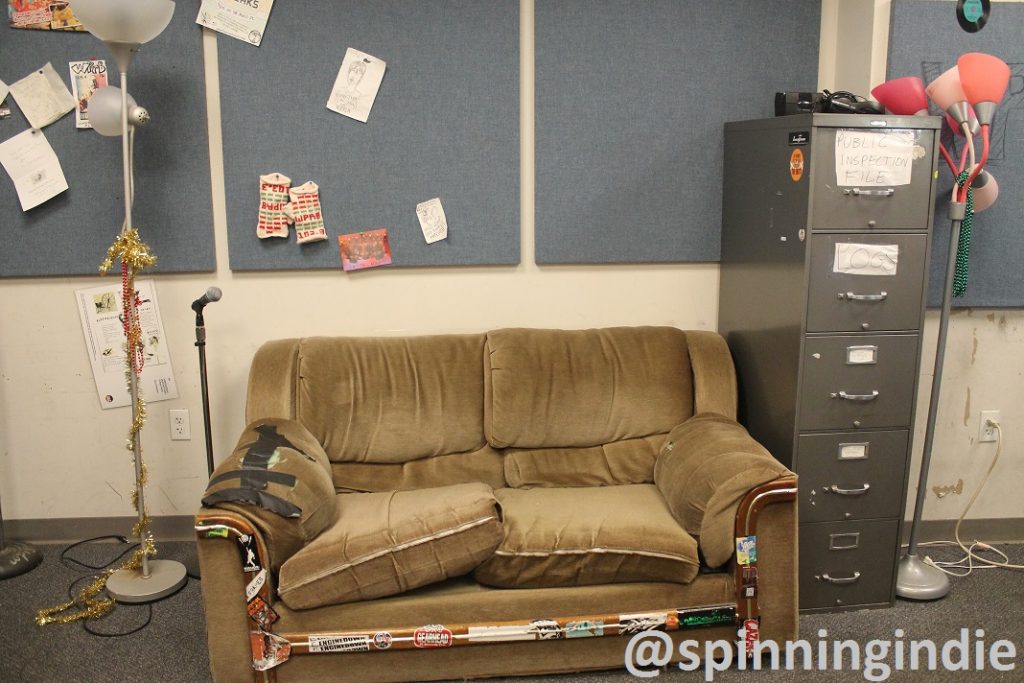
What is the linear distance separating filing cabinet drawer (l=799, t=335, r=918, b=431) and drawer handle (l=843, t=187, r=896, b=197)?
411mm

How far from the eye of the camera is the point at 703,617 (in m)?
2.22

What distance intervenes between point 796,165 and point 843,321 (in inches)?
18.7

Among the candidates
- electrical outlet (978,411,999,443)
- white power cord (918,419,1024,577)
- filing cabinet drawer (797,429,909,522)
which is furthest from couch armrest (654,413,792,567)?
electrical outlet (978,411,999,443)

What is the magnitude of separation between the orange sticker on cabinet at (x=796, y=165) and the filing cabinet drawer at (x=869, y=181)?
1.9 inches

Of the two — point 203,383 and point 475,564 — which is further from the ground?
point 203,383

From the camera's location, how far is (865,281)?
243 centimetres

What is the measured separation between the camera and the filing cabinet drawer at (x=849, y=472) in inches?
98.6

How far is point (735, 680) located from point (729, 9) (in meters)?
2.15

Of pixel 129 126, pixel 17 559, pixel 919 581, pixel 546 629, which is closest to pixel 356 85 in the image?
pixel 129 126

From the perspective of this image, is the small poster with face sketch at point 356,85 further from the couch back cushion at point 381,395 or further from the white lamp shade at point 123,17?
the couch back cushion at point 381,395

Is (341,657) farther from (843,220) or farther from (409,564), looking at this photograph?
(843,220)

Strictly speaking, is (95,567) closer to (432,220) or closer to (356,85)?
(432,220)

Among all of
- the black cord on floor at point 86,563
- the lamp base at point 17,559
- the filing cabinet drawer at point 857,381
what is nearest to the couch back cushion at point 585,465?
the filing cabinet drawer at point 857,381

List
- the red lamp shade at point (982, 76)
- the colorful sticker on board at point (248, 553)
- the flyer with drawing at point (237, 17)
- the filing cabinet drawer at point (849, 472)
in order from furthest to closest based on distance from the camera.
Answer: the flyer with drawing at point (237, 17), the filing cabinet drawer at point (849, 472), the red lamp shade at point (982, 76), the colorful sticker on board at point (248, 553)
